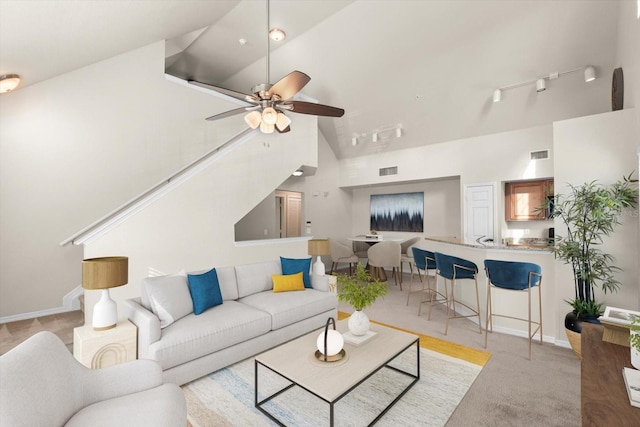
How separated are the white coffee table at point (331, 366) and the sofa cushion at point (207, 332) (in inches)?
24.4

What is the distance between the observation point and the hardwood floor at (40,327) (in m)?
3.33

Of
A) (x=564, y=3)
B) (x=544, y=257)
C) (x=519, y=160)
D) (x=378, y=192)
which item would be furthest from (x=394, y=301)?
(x=564, y=3)

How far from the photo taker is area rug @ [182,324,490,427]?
2029 mm

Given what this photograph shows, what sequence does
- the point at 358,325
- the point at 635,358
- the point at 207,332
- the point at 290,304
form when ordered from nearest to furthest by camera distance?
the point at 635,358 → the point at 358,325 → the point at 207,332 → the point at 290,304

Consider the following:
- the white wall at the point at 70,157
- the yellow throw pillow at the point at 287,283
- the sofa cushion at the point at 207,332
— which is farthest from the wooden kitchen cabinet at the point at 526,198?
the white wall at the point at 70,157

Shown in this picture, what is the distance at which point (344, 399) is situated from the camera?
225 centimetres

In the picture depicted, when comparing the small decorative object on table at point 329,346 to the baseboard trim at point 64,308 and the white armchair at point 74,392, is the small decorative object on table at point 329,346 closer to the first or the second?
the white armchair at point 74,392

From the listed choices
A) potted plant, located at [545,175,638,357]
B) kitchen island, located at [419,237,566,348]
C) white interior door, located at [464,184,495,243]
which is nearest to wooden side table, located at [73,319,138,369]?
kitchen island, located at [419,237,566,348]

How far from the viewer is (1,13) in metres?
2.64

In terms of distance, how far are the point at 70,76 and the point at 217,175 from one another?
251 cm

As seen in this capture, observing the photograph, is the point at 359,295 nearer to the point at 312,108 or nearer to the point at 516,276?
the point at 516,276

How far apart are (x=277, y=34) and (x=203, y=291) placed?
4302mm

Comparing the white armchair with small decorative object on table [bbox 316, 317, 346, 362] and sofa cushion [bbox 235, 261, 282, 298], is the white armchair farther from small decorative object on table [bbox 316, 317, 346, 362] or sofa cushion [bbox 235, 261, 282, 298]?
sofa cushion [bbox 235, 261, 282, 298]

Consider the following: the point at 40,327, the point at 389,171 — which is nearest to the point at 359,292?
the point at 40,327
